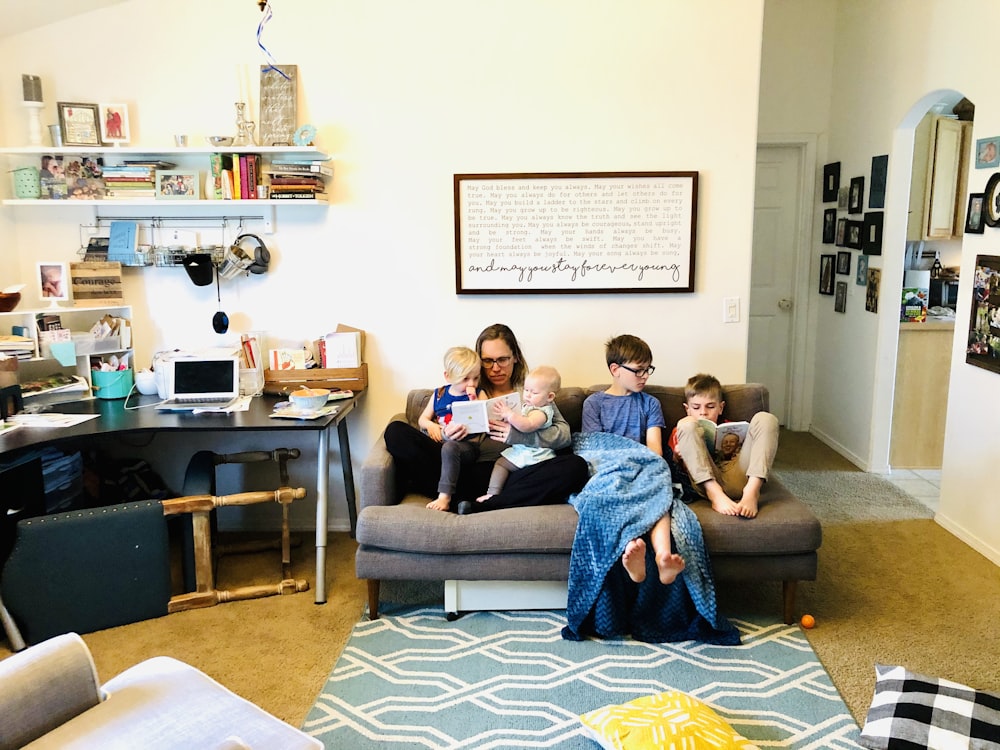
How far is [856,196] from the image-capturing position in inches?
193

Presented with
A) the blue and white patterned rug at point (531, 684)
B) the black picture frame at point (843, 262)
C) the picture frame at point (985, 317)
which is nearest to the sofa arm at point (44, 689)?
the blue and white patterned rug at point (531, 684)

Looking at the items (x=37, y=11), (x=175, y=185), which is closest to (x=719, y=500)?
(x=175, y=185)

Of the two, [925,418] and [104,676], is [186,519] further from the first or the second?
[925,418]

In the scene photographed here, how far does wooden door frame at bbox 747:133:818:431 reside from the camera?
5375 millimetres

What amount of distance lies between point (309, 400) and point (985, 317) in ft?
9.43

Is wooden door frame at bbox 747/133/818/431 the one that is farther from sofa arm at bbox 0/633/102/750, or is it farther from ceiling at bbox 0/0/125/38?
sofa arm at bbox 0/633/102/750

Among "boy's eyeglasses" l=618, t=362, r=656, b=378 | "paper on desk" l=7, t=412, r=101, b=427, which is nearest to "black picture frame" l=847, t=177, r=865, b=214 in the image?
"boy's eyeglasses" l=618, t=362, r=656, b=378

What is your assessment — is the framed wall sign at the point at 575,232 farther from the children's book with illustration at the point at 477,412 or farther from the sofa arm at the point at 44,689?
the sofa arm at the point at 44,689

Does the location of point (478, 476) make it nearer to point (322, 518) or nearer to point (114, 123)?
point (322, 518)

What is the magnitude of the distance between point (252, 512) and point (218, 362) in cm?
85

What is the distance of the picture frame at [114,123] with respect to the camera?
11.5 ft

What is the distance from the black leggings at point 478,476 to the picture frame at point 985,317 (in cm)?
189

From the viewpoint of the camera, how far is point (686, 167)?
3547 mm

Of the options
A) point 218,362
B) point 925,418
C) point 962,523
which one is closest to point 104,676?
point 218,362
